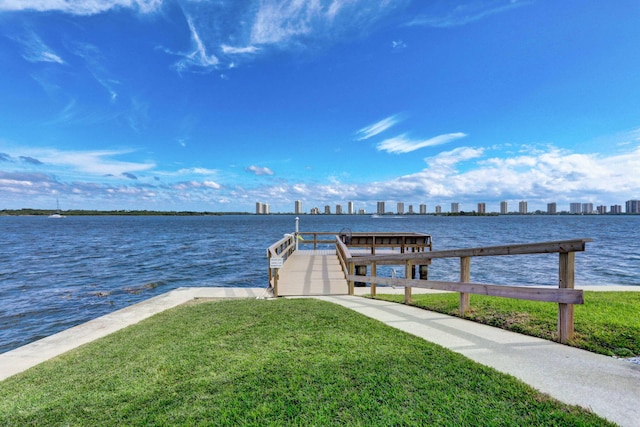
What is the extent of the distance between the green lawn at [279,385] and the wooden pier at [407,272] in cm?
148

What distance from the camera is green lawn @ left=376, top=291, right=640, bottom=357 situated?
392cm

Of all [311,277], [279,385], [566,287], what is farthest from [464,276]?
[311,277]

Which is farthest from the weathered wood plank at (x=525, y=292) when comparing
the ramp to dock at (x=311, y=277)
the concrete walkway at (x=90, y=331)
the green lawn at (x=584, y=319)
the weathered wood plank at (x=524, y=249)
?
the concrete walkway at (x=90, y=331)

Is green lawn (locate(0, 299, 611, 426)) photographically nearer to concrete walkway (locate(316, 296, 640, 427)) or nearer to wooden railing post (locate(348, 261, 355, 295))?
concrete walkway (locate(316, 296, 640, 427))

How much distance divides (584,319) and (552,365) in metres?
1.99

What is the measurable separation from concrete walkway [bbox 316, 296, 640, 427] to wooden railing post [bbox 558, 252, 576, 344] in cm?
18

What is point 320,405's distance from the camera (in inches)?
106

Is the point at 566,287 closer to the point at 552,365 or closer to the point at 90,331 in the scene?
the point at 552,365

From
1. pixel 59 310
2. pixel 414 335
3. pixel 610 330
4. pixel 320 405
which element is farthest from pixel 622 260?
pixel 59 310

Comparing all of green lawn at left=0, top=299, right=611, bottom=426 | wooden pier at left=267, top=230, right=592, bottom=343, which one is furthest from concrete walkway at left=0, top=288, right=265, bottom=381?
wooden pier at left=267, top=230, right=592, bottom=343

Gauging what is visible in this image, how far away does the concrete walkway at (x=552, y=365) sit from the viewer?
270 centimetres

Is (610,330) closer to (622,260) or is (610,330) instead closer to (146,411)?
(146,411)

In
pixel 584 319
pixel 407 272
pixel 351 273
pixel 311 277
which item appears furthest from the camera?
pixel 311 277

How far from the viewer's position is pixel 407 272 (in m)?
7.05
